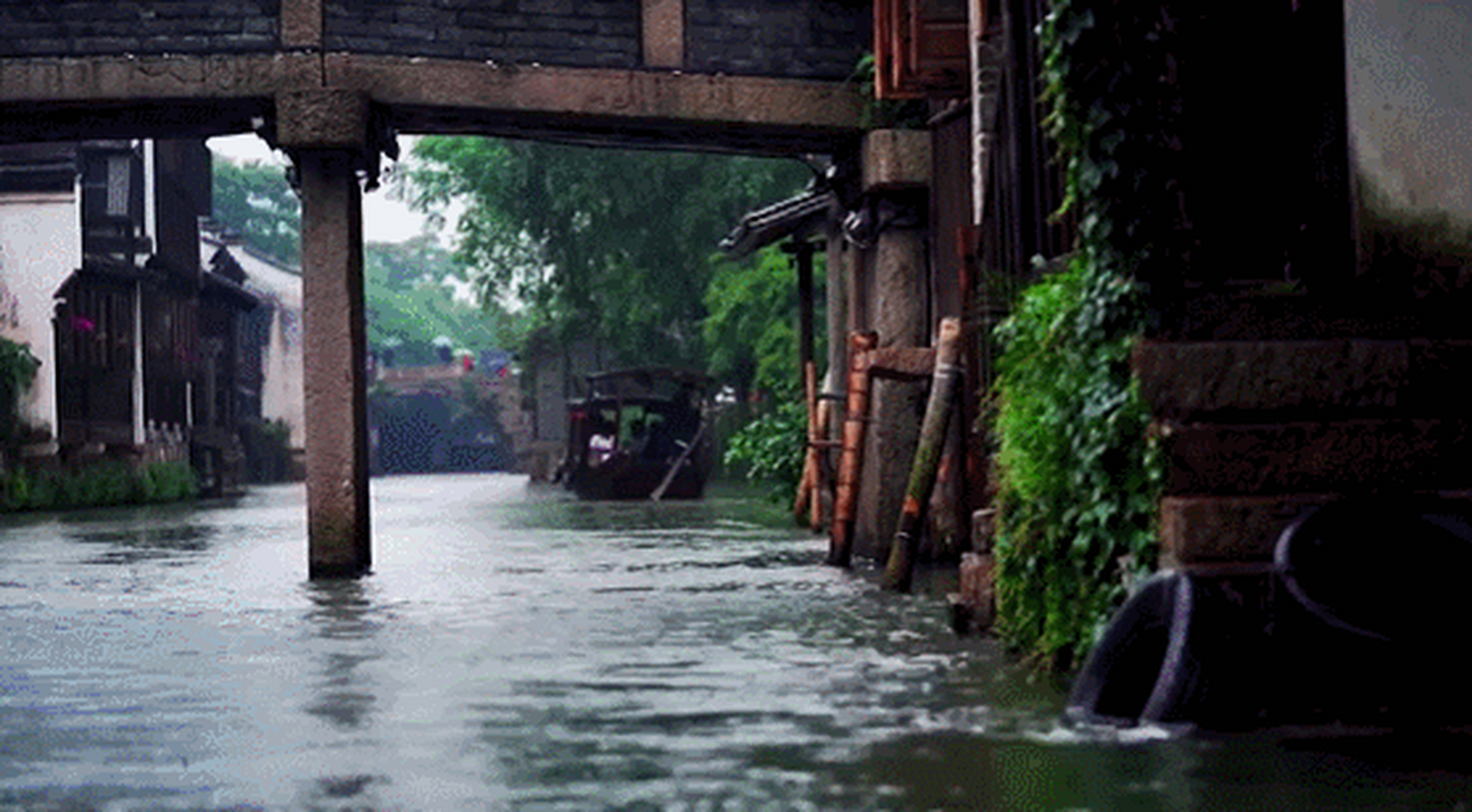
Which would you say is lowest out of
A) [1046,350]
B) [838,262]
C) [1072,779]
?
[1072,779]

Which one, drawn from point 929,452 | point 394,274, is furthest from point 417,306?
point 929,452

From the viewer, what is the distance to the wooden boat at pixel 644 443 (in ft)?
112

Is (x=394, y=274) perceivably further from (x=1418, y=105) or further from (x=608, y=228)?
(x=1418, y=105)

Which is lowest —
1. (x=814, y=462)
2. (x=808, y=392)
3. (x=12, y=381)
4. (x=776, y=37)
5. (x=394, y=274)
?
(x=814, y=462)

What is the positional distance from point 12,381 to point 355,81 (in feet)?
78.7

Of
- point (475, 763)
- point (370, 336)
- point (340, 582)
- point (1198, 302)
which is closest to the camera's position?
point (475, 763)

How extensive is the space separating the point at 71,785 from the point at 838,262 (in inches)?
731

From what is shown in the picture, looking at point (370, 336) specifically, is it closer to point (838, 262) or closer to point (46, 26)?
point (838, 262)

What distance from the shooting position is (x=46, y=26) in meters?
15.1

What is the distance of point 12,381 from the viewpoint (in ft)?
122

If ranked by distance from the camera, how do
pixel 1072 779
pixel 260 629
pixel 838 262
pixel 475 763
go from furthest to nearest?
1. pixel 838 262
2. pixel 260 629
3. pixel 475 763
4. pixel 1072 779

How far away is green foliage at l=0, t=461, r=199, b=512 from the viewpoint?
3544cm

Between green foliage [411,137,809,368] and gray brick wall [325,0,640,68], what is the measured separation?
22872 mm

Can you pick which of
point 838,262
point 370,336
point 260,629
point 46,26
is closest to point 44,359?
point 838,262
